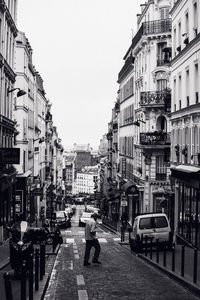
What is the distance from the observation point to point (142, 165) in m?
54.3

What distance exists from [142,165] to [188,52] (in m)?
26.1

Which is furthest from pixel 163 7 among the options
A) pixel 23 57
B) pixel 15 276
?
pixel 15 276

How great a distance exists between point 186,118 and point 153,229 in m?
7.53

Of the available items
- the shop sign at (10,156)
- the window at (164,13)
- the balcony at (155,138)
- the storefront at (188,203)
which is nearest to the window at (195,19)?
the storefront at (188,203)

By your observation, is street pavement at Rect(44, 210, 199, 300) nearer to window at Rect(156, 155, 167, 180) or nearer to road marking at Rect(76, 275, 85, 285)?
road marking at Rect(76, 275, 85, 285)

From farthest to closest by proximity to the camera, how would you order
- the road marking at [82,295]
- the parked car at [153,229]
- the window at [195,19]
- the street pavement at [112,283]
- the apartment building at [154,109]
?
the apartment building at [154,109]
the window at [195,19]
the parked car at [153,229]
the street pavement at [112,283]
the road marking at [82,295]

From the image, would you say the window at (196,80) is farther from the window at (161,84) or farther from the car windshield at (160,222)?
the window at (161,84)

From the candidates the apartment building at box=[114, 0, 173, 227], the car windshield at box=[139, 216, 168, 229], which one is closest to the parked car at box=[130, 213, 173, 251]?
the car windshield at box=[139, 216, 168, 229]

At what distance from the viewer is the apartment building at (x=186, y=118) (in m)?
27.0

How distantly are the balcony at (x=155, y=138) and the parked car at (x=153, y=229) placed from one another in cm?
2551

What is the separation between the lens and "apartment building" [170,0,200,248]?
26984 mm

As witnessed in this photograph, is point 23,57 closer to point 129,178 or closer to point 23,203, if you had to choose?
point 23,203

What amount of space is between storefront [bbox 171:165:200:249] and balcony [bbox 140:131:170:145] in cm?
1702

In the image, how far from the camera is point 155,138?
50688mm
